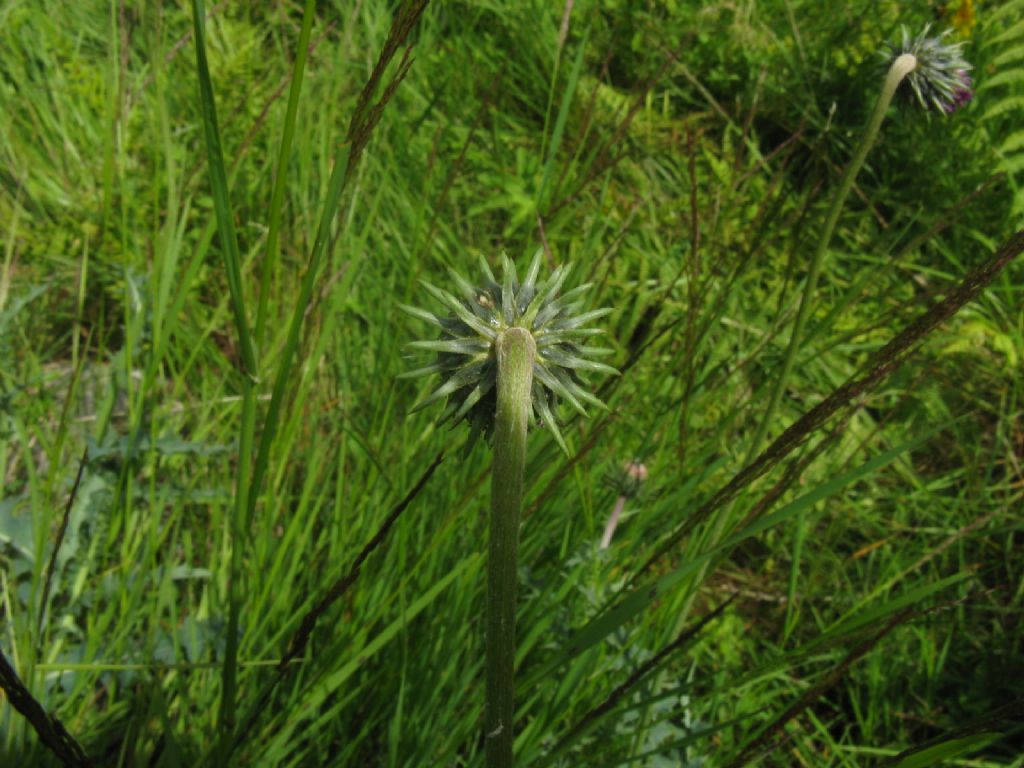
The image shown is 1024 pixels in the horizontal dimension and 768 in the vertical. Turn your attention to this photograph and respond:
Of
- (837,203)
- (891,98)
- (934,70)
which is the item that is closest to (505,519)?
(837,203)

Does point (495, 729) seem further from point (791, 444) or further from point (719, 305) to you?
point (719, 305)

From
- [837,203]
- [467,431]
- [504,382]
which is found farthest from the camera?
[467,431]

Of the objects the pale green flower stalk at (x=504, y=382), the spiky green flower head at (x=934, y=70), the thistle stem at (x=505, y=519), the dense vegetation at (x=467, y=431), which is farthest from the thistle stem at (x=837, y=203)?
the thistle stem at (x=505, y=519)

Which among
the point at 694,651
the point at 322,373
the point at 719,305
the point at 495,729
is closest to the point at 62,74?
the point at 322,373

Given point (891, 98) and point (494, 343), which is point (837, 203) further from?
point (494, 343)

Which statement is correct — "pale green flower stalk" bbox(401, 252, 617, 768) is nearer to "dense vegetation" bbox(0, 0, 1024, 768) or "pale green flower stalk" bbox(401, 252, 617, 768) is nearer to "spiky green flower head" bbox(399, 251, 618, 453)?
"spiky green flower head" bbox(399, 251, 618, 453)
